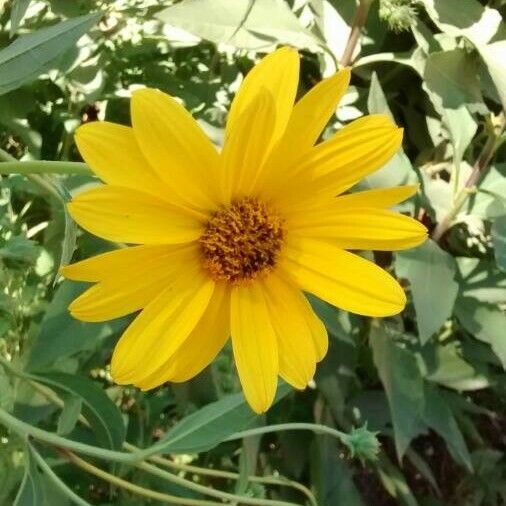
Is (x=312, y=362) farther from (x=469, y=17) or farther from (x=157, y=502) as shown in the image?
(x=469, y=17)

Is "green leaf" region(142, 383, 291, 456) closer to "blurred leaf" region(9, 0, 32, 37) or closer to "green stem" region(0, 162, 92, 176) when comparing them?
"green stem" region(0, 162, 92, 176)

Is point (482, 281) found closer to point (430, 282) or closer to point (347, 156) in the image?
point (430, 282)

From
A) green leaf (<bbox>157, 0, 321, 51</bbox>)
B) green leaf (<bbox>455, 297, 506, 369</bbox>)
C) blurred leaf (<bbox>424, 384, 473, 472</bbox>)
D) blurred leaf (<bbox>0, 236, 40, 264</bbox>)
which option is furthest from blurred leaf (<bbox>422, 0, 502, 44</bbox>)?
blurred leaf (<bbox>0, 236, 40, 264</bbox>)

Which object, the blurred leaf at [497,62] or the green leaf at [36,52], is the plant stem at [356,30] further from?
the green leaf at [36,52]

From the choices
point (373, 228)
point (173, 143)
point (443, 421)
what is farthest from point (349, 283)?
point (443, 421)

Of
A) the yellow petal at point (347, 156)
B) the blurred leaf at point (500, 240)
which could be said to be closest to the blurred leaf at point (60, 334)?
the yellow petal at point (347, 156)

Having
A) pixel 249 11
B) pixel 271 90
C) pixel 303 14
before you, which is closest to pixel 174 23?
pixel 249 11
